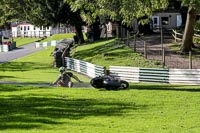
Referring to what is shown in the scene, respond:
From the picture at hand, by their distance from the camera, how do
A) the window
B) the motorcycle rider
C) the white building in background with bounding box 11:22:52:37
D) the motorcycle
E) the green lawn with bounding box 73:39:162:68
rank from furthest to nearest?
the white building in background with bounding box 11:22:52:37 → the window → the green lawn with bounding box 73:39:162:68 → the motorcycle rider → the motorcycle

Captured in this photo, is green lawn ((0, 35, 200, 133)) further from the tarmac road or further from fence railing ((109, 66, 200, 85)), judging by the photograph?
the tarmac road

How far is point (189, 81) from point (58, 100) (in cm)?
1082

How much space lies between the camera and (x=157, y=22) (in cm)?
7988

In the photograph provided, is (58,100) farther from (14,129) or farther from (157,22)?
(157,22)

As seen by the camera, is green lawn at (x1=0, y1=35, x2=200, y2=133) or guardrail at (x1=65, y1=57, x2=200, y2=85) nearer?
green lawn at (x1=0, y1=35, x2=200, y2=133)

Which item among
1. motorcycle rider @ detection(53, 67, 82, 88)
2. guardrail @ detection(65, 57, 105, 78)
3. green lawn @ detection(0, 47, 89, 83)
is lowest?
green lawn @ detection(0, 47, 89, 83)

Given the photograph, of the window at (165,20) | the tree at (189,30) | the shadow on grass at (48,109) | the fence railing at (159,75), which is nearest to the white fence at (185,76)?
the fence railing at (159,75)

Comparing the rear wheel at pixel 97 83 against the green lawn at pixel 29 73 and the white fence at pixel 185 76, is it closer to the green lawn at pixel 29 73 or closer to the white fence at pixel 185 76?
the white fence at pixel 185 76

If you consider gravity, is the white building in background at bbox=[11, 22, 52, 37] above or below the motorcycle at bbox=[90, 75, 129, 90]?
below

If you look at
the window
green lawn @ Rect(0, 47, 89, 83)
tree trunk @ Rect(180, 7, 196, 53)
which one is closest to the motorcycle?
green lawn @ Rect(0, 47, 89, 83)

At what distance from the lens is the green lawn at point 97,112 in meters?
11.7

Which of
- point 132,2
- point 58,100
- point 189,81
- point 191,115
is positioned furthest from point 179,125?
point 189,81

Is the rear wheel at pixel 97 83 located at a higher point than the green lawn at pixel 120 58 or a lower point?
higher

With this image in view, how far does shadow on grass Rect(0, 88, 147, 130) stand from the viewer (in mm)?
12688
